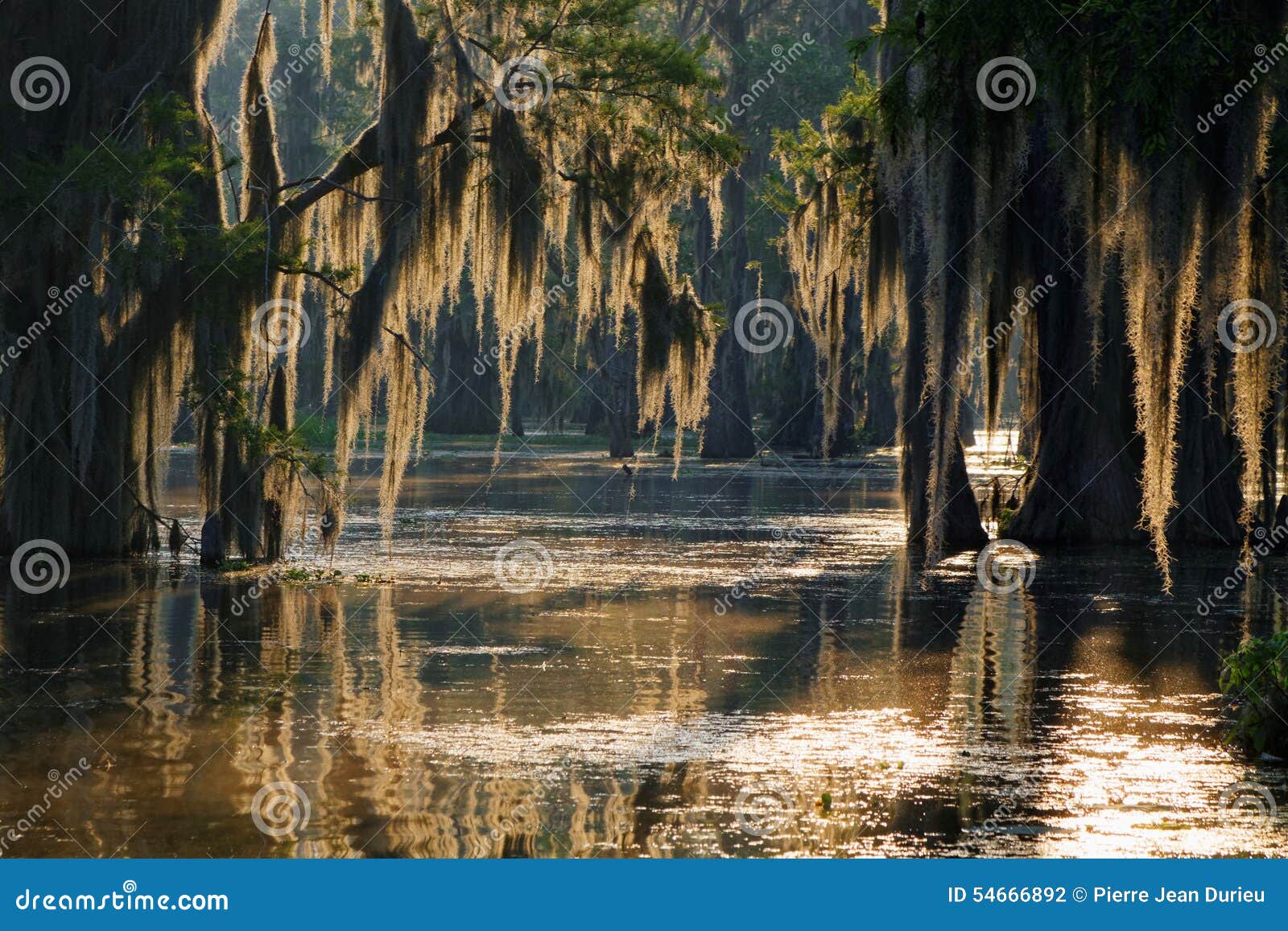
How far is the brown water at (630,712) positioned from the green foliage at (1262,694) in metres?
0.23

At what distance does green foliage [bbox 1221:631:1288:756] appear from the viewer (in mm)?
9672

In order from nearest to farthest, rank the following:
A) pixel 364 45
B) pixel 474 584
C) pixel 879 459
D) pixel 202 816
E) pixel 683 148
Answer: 1. pixel 202 816
2. pixel 474 584
3. pixel 683 148
4. pixel 879 459
5. pixel 364 45

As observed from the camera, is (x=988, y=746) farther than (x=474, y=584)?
No

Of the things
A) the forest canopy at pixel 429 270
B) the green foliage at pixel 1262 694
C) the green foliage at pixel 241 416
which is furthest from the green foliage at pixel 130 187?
the green foliage at pixel 1262 694

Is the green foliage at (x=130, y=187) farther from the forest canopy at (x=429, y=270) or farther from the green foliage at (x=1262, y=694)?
the green foliage at (x=1262, y=694)

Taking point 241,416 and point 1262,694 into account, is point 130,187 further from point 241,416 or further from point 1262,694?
point 1262,694

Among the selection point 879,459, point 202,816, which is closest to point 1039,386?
point 202,816

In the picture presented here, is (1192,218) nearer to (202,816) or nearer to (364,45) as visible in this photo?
(202,816)

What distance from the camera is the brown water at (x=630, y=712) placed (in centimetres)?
778

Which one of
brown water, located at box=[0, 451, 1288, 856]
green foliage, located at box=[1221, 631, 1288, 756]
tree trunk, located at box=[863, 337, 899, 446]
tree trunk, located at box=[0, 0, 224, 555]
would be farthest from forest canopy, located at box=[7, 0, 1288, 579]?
tree trunk, located at box=[863, 337, 899, 446]

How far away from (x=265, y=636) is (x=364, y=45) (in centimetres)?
5255

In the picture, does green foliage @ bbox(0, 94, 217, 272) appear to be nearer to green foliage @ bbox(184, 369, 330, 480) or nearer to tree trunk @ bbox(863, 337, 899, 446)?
green foliage @ bbox(184, 369, 330, 480)

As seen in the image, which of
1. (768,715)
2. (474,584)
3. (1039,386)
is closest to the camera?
(768,715)

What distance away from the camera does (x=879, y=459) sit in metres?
55.8
